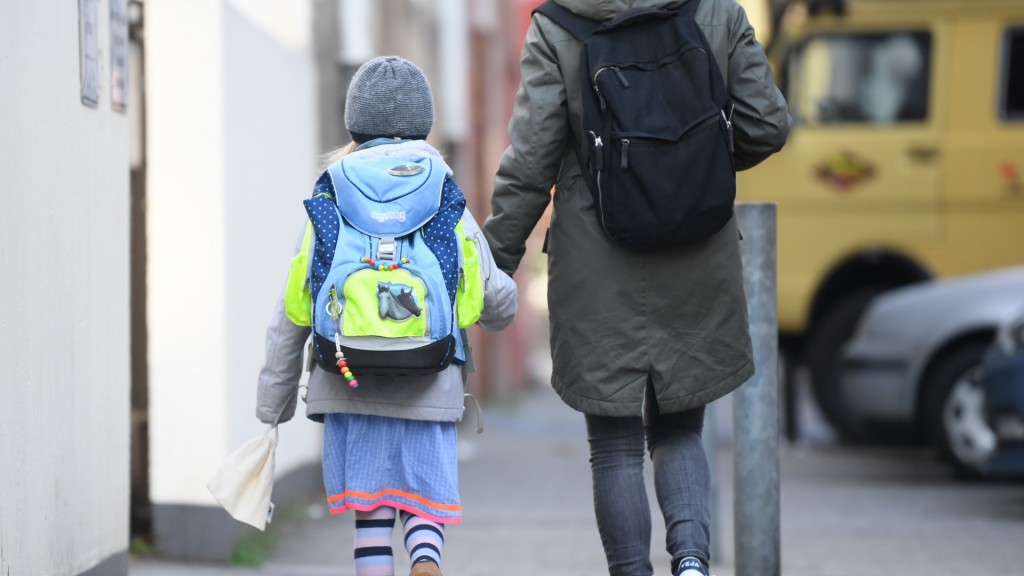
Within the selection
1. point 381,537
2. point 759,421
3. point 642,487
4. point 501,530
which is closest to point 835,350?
point 501,530

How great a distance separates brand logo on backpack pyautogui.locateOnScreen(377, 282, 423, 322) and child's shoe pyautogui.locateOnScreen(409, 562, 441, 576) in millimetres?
569

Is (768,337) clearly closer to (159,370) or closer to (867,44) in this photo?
(159,370)

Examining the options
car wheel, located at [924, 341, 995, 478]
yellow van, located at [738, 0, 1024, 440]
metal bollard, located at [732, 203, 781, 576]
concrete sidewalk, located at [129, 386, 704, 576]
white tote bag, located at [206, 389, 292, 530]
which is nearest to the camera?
white tote bag, located at [206, 389, 292, 530]

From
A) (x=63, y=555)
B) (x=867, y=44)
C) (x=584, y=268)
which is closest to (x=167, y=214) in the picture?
(x=63, y=555)

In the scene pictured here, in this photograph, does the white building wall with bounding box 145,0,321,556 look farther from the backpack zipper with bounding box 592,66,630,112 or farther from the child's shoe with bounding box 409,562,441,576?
the backpack zipper with bounding box 592,66,630,112

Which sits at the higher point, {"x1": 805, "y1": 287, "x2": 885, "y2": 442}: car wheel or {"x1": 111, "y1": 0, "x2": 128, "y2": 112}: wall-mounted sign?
{"x1": 111, "y1": 0, "x2": 128, "y2": 112}: wall-mounted sign

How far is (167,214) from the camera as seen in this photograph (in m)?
6.31

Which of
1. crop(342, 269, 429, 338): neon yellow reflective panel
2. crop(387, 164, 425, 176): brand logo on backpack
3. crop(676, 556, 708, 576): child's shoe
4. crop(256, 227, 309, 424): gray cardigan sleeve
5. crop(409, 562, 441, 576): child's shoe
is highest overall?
crop(387, 164, 425, 176): brand logo on backpack

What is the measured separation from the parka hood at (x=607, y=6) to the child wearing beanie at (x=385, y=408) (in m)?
0.45

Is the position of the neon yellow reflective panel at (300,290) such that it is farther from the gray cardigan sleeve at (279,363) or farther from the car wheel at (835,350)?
the car wheel at (835,350)

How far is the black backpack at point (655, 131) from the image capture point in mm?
4059

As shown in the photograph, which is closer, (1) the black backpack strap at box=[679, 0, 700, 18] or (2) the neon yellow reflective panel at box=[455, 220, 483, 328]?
(2) the neon yellow reflective panel at box=[455, 220, 483, 328]

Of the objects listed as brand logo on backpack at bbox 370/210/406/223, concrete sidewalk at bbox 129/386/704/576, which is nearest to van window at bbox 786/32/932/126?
concrete sidewalk at bbox 129/386/704/576

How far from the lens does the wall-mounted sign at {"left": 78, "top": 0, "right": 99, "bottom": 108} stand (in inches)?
181
